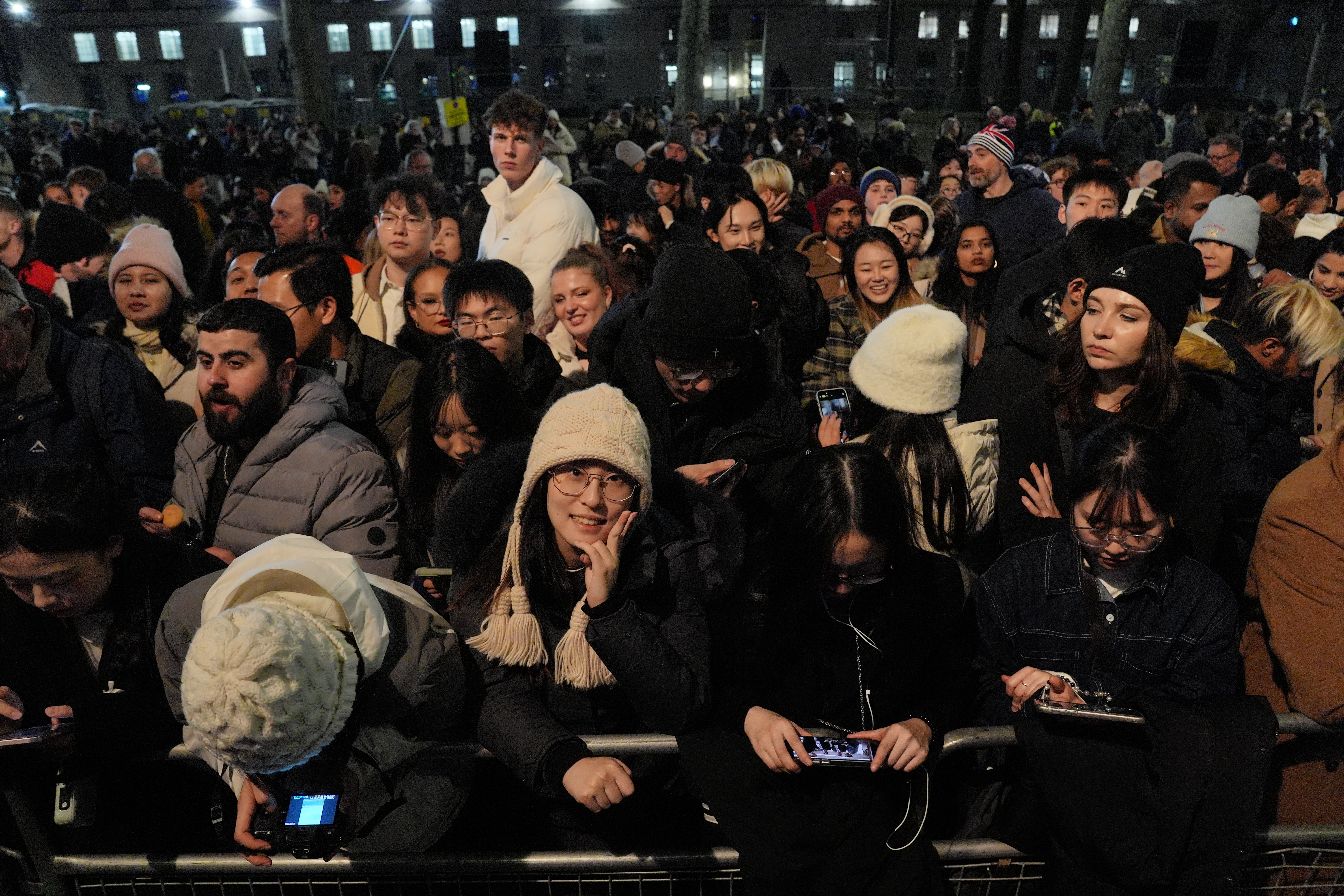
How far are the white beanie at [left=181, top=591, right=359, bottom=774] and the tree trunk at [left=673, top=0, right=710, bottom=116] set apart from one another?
3112 cm

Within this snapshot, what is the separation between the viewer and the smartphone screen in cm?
211

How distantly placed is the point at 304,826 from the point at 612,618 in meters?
0.83

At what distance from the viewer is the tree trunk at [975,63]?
33188mm

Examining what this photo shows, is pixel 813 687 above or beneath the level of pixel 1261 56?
beneath

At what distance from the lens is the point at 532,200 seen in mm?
5516

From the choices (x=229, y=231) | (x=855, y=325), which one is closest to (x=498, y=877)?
(x=855, y=325)

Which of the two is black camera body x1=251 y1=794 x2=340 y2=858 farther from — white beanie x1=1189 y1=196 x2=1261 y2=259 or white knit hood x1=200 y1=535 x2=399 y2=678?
white beanie x1=1189 y1=196 x2=1261 y2=259

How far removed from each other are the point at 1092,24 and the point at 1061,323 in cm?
6096

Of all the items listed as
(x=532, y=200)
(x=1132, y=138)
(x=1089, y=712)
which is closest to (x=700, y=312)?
(x=1089, y=712)

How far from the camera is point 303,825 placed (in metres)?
2.11

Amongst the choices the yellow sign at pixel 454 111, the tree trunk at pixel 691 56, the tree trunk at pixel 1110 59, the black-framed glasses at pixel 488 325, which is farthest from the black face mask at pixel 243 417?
the tree trunk at pixel 691 56

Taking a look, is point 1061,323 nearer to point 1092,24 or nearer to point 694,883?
point 694,883

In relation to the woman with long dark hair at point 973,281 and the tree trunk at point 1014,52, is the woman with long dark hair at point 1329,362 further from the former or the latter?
the tree trunk at point 1014,52

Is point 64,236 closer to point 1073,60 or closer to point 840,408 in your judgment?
point 840,408
